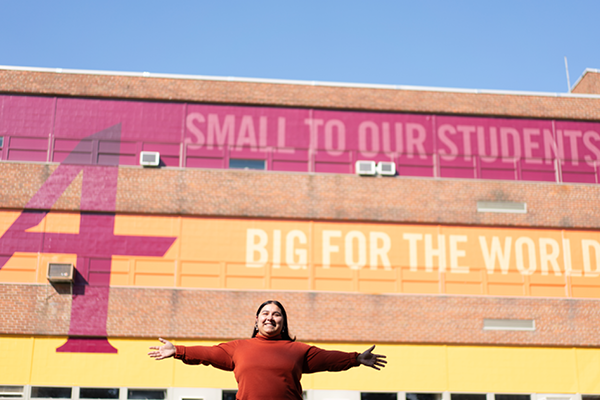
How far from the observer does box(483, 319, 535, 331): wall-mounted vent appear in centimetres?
2288

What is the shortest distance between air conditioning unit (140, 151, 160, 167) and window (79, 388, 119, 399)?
7292 millimetres

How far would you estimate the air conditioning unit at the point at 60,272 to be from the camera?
21703 mm

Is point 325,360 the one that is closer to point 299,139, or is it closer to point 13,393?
point 13,393

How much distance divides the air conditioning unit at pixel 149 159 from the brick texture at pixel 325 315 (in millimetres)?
4176

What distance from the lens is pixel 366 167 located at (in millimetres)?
23922

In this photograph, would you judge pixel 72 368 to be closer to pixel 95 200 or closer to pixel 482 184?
pixel 95 200

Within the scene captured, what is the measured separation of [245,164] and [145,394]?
8187 mm

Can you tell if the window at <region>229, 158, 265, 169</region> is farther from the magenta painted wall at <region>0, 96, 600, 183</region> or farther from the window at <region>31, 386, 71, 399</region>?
the window at <region>31, 386, 71, 399</region>

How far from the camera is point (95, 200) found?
22.8 meters

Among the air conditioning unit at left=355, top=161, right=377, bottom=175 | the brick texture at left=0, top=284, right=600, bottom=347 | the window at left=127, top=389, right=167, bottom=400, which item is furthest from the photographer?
the air conditioning unit at left=355, top=161, right=377, bottom=175

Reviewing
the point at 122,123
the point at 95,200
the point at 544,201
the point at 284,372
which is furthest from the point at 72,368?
the point at 284,372

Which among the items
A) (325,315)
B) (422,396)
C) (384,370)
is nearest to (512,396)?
(422,396)

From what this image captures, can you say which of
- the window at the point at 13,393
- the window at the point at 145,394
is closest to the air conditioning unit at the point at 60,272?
the window at the point at 13,393

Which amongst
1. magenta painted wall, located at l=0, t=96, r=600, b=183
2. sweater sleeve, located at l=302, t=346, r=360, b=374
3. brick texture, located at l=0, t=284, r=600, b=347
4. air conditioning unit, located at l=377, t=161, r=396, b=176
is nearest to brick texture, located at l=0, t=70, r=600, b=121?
magenta painted wall, located at l=0, t=96, r=600, b=183
